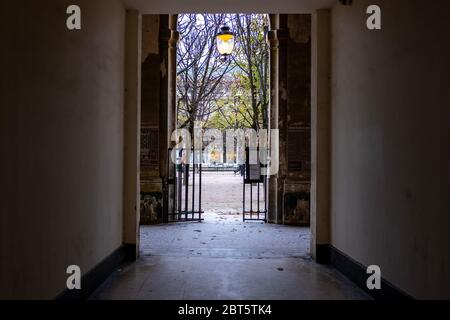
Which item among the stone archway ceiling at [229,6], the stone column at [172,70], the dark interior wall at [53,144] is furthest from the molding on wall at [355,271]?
the stone column at [172,70]

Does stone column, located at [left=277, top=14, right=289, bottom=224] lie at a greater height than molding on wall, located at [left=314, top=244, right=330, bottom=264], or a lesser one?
greater

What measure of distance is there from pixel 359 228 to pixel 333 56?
8.27 ft

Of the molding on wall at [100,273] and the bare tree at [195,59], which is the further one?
the bare tree at [195,59]

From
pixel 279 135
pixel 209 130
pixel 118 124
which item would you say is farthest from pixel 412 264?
pixel 209 130

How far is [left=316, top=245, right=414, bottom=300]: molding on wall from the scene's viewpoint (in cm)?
362

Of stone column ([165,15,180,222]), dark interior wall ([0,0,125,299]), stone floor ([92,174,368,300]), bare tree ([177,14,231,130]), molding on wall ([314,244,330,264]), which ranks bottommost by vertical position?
stone floor ([92,174,368,300])

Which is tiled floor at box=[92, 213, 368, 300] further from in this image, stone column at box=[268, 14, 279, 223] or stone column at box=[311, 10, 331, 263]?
stone column at box=[268, 14, 279, 223]

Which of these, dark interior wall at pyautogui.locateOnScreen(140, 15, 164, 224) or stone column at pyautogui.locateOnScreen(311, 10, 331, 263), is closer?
stone column at pyautogui.locateOnScreen(311, 10, 331, 263)

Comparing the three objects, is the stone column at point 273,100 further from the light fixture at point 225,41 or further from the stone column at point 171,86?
the stone column at point 171,86

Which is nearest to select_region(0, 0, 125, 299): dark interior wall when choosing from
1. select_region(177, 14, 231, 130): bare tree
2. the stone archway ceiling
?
the stone archway ceiling

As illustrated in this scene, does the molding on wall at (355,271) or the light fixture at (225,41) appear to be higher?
the light fixture at (225,41)

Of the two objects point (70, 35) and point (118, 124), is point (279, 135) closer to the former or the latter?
point (118, 124)

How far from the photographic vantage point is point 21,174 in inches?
107

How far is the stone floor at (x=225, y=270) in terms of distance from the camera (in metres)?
4.31
